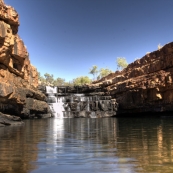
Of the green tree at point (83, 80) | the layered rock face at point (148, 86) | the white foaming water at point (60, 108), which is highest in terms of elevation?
the green tree at point (83, 80)

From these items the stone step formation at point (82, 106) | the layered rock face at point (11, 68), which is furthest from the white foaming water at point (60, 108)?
the layered rock face at point (11, 68)

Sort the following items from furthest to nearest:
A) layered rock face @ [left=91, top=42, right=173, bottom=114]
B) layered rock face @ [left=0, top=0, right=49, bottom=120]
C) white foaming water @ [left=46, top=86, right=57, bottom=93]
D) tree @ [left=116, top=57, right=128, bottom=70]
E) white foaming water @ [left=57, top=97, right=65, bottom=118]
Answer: tree @ [left=116, top=57, right=128, bottom=70]
white foaming water @ [left=46, top=86, right=57, bottom=93]
white foaming water @ [left=57, top=97, right=65, bottom=118]
layered rock face @ [left=91, top=42, right=173, bottom=114]
layered rock face @ [left=0, top=0, right=49, bottom=120]

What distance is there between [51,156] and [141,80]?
128 ft

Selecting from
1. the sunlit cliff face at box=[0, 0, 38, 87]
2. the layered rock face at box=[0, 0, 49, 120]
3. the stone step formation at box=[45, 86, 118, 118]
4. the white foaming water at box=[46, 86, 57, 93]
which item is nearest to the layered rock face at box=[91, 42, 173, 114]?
the stone step formation at box=[45, 86, 118, 118]

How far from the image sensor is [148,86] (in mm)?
41812

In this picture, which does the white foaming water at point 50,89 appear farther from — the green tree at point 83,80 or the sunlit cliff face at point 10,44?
the green tree at point 83,80

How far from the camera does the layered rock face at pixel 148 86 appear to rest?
133 feet

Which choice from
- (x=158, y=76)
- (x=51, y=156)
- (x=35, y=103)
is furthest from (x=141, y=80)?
(x=51, y=156)

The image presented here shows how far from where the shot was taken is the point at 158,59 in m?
43.2

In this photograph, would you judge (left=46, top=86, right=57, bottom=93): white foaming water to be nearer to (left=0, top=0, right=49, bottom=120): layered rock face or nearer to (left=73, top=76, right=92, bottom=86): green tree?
(left=0, top=0, right=49, bottom=120): layered rock face

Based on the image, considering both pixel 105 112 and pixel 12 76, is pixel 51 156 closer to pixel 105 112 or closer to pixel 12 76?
pixel 12 76

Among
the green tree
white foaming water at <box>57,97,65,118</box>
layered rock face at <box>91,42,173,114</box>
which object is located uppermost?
the green tree

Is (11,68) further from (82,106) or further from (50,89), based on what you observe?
(50,89)

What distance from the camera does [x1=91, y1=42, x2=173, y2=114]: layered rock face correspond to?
40406 mm
